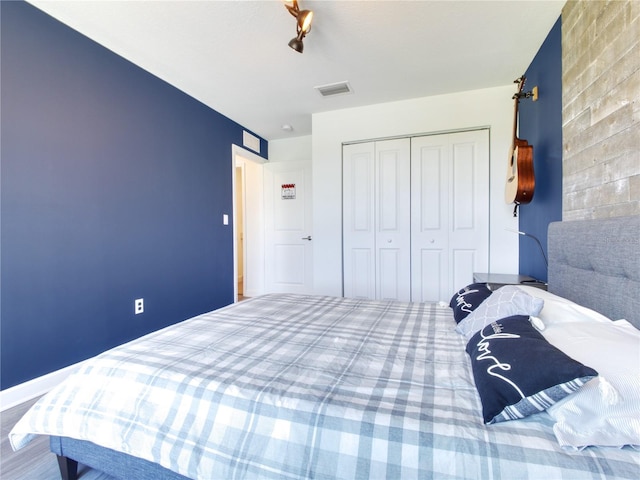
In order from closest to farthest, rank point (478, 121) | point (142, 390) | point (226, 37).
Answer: point (142, 390) < point (226, 37) < point (478, 121)

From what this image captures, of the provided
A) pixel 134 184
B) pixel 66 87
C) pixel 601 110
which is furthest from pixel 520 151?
pixel 66 87

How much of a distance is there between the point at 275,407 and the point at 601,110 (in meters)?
1.93

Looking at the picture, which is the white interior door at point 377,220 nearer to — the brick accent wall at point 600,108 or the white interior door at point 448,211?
the white interior door at point 448,211

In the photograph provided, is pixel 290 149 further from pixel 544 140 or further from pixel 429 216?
pixel 544 140

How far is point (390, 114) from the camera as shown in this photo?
3.19m

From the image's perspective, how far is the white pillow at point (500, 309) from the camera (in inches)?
43.4

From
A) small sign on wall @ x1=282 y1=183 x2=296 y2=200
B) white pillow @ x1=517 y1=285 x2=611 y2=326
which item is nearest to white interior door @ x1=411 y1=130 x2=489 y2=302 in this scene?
small sign on wall @ x1=282 y1=183 x2=296 y2=200

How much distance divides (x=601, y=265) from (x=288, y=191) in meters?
3.61

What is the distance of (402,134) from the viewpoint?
3.16m

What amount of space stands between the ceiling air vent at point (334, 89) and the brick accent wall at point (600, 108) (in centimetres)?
164

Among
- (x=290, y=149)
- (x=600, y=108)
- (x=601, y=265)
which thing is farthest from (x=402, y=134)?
(x=601, y=265)

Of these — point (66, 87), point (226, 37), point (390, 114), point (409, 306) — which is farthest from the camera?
point (390, 114)

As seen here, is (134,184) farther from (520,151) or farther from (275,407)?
(520,151)

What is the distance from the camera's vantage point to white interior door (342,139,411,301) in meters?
3.22
